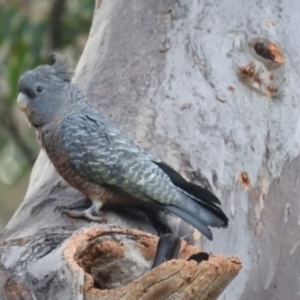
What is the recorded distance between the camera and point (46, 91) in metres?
2.91

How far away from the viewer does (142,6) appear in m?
3.16

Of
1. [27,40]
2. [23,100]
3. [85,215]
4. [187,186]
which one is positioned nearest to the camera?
[85,215]

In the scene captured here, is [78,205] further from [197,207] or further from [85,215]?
[197,207]

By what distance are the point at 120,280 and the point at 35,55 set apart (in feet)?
9.13

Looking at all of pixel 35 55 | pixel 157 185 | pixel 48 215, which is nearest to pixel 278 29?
pixel 157 185

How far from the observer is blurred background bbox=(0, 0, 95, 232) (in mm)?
4848

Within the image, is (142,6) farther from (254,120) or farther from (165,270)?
(165,270)

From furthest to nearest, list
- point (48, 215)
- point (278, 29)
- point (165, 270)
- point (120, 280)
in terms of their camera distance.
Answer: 1. point (278, 29)
2. point (48, 215)
3. point (120, 280)
4. point (165, 270)

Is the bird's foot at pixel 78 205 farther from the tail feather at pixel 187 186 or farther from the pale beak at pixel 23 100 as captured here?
the pale beak at pixel 23 100

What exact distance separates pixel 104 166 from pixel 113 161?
1.3 inches

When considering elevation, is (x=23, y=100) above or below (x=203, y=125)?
below

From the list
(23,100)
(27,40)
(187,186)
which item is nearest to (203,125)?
(187,186)

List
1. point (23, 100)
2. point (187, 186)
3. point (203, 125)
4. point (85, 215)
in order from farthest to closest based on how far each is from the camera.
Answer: point (23, 100), point (203, 125), point (187, 186), point (85, 215)

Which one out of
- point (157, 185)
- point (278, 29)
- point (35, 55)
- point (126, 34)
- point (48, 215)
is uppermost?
point (278, 29)
